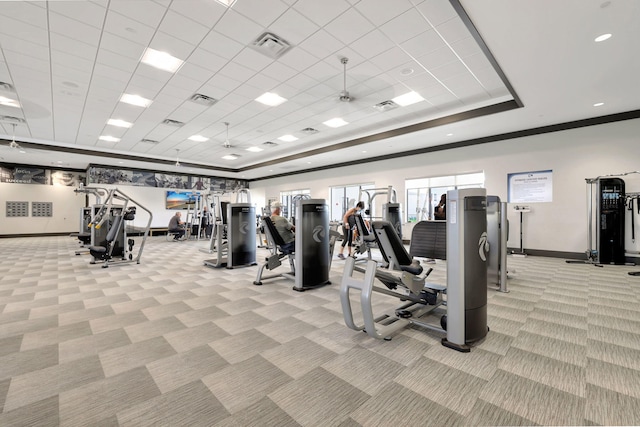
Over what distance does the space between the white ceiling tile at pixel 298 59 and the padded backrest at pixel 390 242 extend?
3.11 meters

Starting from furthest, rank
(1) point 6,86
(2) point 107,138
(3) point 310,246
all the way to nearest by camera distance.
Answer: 1. (2) point 107,138
2. (1) point 6,86
3. (3) point 310,246

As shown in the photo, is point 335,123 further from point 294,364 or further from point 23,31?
point 294,364

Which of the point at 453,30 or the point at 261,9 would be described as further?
the point at 453,30

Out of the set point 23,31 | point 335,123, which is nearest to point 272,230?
point 23,31

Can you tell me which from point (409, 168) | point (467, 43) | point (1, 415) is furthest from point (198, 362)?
point (409, 168)

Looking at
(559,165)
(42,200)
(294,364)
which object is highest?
(559,165)

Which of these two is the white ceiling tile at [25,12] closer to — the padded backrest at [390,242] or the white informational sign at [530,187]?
the padded backrest at [390,242]

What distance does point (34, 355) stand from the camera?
219 centimetres

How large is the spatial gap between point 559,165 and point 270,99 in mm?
7225

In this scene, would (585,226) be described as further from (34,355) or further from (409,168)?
(34,355)

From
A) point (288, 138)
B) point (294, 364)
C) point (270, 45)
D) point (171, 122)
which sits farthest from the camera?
point (288, 138)

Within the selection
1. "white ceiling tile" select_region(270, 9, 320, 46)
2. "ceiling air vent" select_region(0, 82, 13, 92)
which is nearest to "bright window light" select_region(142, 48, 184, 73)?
"white ceiling tile" select_region(270, 9, 320, 46)

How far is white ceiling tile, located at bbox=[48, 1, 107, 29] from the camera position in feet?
10.8

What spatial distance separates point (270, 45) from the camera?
4043mm
